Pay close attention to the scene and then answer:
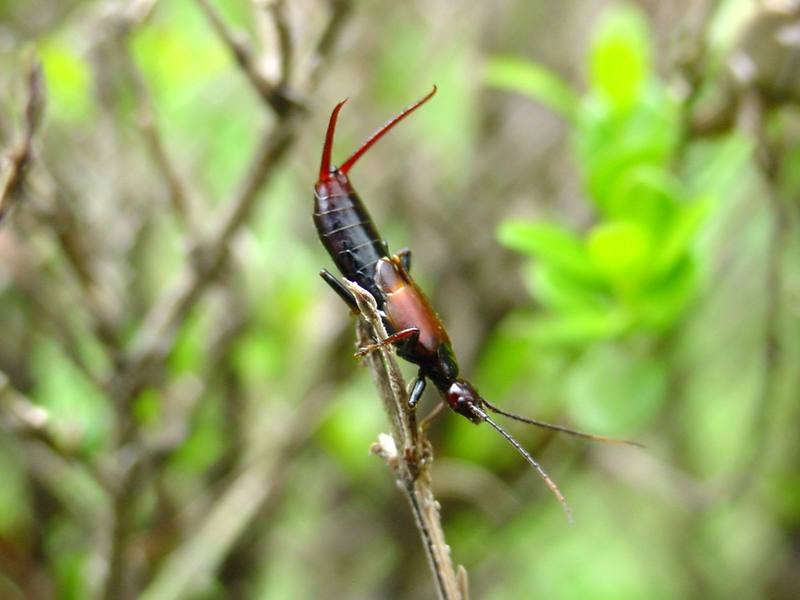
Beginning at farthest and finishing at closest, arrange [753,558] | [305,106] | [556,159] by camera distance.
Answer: [753,558], [556,159], [305,106]

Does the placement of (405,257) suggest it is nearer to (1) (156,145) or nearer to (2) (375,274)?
(2) (375,274)

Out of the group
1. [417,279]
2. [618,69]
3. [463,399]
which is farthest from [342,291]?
[417,279]

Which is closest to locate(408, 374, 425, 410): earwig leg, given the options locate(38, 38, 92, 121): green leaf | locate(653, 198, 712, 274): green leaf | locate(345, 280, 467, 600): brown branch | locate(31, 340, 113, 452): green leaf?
locate(345, 280, 467, 600): brown branch

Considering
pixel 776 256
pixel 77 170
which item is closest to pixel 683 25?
pixel 776 256

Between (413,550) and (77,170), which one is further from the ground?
(77,170)

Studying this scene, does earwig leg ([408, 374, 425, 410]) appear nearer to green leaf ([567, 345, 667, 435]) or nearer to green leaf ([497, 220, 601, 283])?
green leaf ([497, 220, 601, 283])

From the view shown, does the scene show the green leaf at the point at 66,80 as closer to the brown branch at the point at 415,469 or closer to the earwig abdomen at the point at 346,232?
the earwig abdomen at the point at 346,232

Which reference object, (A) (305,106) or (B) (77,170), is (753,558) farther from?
(B) (77,170)
